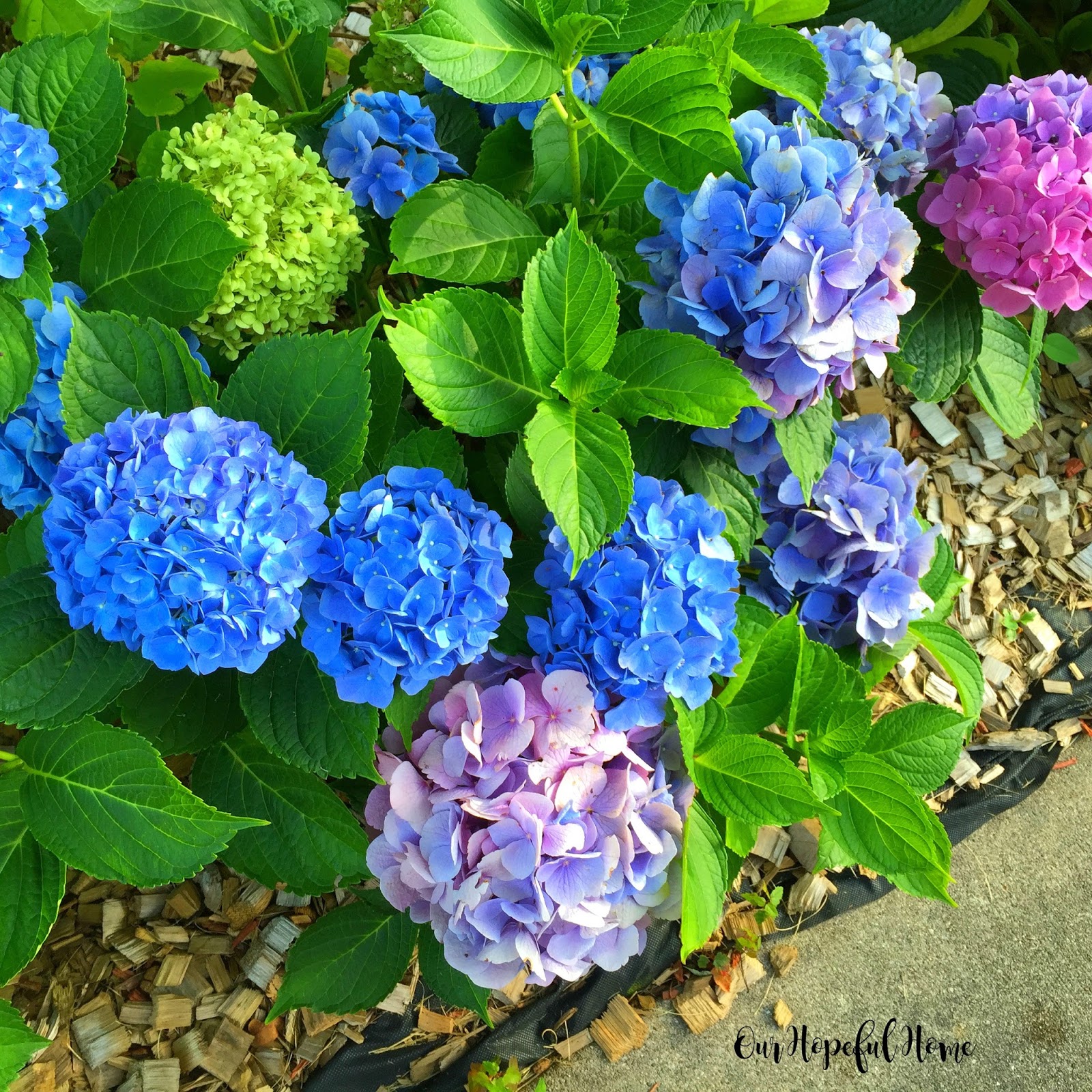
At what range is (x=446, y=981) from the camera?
1151mm

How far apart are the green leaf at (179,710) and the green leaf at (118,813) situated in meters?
0.10

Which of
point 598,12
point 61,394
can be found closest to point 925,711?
point 598,12

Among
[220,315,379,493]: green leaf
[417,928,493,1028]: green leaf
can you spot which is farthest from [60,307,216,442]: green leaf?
[417,928,493,1028]: green leaf

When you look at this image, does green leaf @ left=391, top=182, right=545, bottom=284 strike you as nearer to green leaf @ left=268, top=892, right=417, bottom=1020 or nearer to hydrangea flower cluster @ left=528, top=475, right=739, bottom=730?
hydrangea flower cluster @ left=528, top=475, right=739, bottom=730

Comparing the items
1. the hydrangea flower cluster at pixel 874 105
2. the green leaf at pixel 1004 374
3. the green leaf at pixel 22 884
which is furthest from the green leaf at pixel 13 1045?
the green leaf at pixel 1004 374

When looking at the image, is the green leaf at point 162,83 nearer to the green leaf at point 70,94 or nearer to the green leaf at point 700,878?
the green leaf at point 70,94

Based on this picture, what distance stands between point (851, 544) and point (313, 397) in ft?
2.22

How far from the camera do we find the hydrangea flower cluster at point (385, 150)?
114 centimetres

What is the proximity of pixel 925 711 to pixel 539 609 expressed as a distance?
0.53 metres

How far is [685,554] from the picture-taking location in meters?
0.93

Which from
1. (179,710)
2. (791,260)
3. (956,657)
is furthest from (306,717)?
(956,657)

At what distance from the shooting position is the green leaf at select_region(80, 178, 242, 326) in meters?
1.01

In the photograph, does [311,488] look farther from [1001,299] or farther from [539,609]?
[1001,299]

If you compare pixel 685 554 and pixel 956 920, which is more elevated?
pixel 685 554
